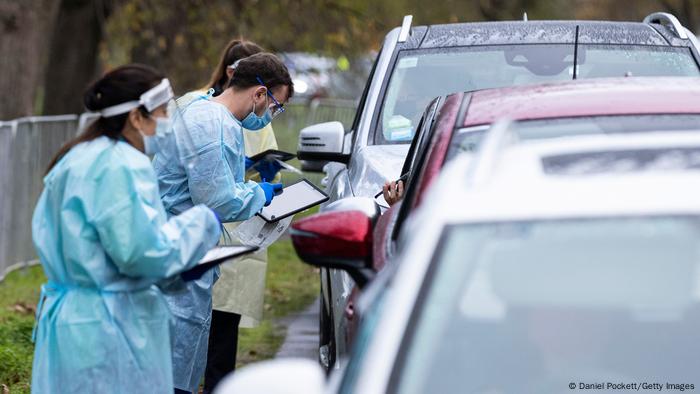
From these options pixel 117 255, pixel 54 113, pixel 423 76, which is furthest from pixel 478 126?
pixel 54 113

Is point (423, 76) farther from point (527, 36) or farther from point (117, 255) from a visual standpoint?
point (117, 255)

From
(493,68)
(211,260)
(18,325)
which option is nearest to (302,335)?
(18,325)

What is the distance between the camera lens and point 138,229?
453 centimetres

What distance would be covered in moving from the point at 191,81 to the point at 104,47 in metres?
1.34

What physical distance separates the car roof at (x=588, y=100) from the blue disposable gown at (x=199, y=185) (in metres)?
1.31

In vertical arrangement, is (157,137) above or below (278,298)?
above

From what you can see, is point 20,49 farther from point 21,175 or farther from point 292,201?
point 292,201

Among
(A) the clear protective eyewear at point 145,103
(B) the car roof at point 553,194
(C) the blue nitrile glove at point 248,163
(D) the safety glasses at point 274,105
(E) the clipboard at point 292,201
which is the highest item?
(B) the car roof at point 553,194

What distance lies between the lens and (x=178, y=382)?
6.34 meters

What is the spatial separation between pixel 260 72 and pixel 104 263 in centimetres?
208

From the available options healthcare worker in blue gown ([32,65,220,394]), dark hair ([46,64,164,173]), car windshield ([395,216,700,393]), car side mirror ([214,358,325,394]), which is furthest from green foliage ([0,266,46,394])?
car side mirror ([214,358,325,394])

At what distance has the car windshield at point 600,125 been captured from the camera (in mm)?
4359

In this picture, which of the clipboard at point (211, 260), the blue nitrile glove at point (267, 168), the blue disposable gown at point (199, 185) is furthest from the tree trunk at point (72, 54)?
Result: the clipboard at point (211, 260)

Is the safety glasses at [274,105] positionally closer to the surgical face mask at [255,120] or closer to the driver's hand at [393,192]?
the surgical face mask at [255,120]
